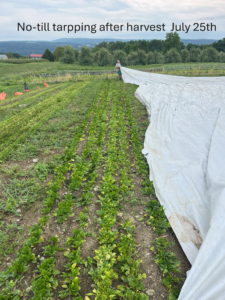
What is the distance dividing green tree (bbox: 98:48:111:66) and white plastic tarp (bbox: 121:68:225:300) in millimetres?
33102

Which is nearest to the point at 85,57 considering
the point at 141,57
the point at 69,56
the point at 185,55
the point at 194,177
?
the point at 69,56

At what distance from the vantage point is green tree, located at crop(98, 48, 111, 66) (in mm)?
37312

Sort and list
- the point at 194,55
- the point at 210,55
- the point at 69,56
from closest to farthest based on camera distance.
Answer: the point at 69,56 < the point at 210,55 < the point at 194,55

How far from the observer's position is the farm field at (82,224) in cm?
257

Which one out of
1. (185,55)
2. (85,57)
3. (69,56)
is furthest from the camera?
(185,55)

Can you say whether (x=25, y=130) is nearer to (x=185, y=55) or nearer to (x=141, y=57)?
(x=141, y=57)

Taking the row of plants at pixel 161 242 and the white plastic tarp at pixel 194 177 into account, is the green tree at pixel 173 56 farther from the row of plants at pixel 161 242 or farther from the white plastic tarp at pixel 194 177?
the row of plants at pixel 161 242

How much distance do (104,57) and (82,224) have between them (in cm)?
3896

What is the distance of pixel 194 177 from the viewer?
397 cm

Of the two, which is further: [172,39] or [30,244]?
[172,39]

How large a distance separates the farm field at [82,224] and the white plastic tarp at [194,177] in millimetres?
272

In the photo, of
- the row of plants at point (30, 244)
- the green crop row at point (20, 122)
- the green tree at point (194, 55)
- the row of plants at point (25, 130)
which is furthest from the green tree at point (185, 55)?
the row of plants at point (30, 244)

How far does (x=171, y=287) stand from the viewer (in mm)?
2553

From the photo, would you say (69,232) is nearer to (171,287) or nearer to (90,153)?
(171,287)
